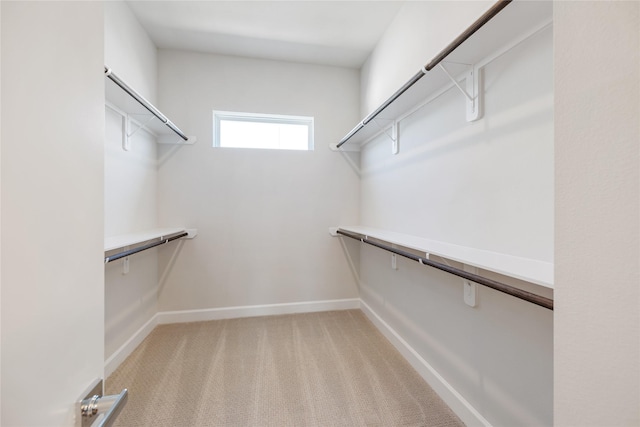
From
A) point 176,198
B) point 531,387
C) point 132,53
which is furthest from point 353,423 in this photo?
point 132,53

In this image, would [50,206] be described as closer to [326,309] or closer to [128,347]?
[128,347]

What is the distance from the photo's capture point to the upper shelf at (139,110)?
4.55 ft

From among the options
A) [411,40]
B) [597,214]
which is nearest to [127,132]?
[411,40]

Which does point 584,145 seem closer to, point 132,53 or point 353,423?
point 353,423

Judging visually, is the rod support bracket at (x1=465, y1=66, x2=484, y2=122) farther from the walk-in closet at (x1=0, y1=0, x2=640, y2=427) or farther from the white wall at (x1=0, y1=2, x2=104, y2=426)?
the white wall at (x1=0, y1=2, x2=104, y2=426)

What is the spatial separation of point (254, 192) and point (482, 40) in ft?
6.82

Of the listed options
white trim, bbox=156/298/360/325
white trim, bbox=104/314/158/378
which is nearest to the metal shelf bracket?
white trim, bbox=156/298/360/325

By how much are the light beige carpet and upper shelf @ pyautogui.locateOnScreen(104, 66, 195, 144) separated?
1.61 metres

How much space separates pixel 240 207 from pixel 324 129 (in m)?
1.14

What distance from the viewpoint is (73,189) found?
41 cm

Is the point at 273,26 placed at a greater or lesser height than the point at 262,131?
greater

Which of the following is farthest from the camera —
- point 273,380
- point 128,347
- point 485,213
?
point 128,347

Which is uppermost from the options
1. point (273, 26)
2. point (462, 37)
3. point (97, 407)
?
point (273, 26)

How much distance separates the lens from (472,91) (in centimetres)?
123
